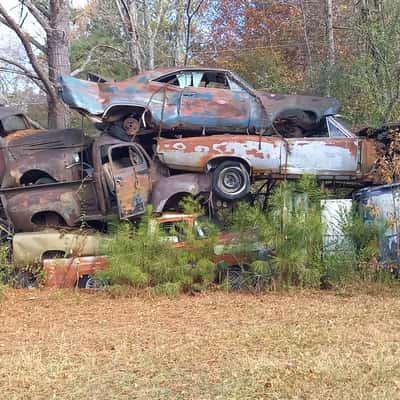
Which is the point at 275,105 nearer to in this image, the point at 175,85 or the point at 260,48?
the point at 175,85

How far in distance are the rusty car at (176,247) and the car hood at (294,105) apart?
260cm

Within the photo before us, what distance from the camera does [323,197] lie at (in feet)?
29.6

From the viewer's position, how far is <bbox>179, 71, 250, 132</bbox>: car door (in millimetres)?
10438

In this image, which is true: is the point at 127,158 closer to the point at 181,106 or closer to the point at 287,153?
the point at 181,106

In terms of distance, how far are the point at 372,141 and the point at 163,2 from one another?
48.5ft

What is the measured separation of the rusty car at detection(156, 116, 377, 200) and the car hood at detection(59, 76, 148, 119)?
1510mm

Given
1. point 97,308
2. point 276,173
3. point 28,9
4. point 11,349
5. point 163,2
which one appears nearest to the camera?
point 11,349

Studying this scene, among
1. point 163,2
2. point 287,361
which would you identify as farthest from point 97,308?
point 163,2

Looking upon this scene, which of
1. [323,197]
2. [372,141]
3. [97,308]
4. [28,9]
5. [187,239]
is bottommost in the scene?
[97,308]

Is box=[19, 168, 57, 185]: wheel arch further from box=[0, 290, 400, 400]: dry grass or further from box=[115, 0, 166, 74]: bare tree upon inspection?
box=[115, 0, 166, 74]: bare tree

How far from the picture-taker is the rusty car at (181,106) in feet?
34.2

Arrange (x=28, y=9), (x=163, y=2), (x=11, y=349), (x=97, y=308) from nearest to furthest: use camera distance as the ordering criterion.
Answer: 1. (x=11, y=349)
2. (x=97, y=308)
3. (x=28, y=9)
4. (x=163, y=2)

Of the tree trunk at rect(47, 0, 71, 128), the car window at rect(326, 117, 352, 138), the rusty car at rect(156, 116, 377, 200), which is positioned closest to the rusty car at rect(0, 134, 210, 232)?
the rusty car at rect(156, 116, 377, 200)

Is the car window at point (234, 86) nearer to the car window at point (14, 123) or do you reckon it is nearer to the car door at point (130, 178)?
the car door at point (130, 178)
